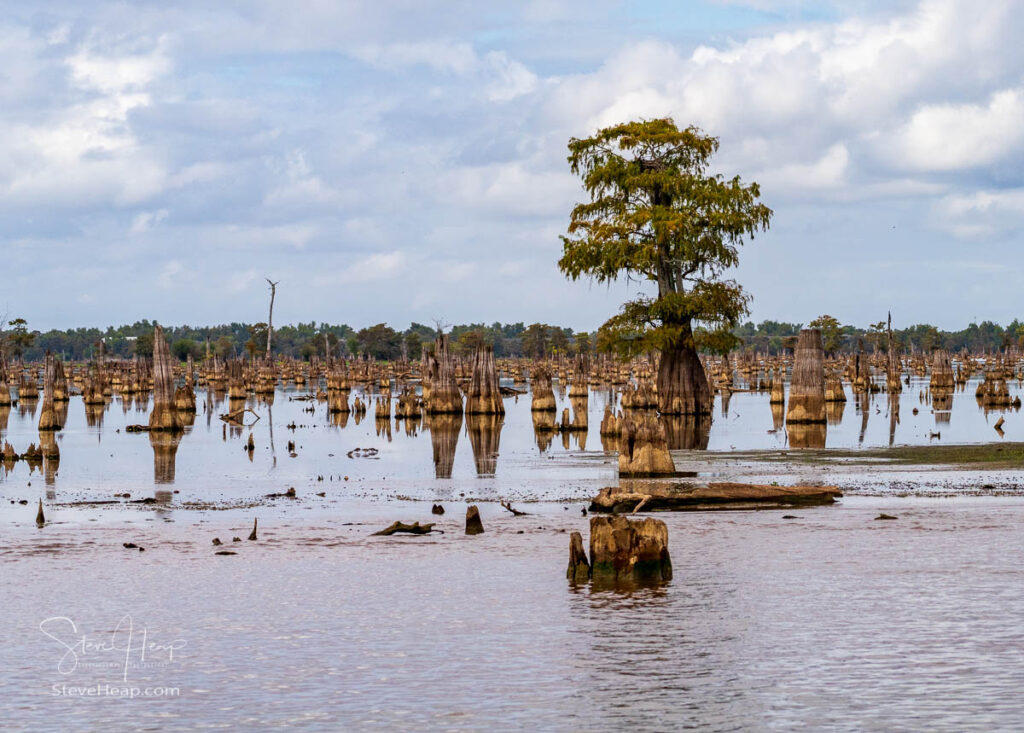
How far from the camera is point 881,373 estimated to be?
136 m

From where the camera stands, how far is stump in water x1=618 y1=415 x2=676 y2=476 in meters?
30.2

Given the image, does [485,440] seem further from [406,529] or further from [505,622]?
[505,622]

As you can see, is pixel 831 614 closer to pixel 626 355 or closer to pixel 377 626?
pixel 377 626

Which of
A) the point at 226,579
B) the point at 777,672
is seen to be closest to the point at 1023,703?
the point at 777,672

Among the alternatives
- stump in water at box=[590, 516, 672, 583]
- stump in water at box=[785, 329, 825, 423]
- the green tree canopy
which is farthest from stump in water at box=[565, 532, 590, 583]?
the green tree canopy

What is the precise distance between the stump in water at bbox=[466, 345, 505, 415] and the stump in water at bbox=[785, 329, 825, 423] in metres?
15.4

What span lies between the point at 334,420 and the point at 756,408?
22.5m

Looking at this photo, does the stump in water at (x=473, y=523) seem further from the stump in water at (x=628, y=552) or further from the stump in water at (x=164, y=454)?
the stump in water at (x=164, y=454)

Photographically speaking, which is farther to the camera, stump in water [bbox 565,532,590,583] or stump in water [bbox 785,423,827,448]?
stump in water [bbox 785,423,827,448]

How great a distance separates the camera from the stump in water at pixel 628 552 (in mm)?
17391

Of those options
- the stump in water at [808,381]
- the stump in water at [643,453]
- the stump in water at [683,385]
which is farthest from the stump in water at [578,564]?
the stump in water at [683,385]

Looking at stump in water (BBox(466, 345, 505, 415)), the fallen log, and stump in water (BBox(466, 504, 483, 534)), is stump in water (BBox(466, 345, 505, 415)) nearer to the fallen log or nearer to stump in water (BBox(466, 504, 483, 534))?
the fallen log

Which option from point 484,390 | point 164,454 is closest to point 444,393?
point 484,390

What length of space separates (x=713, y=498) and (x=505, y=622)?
9.31 metres
